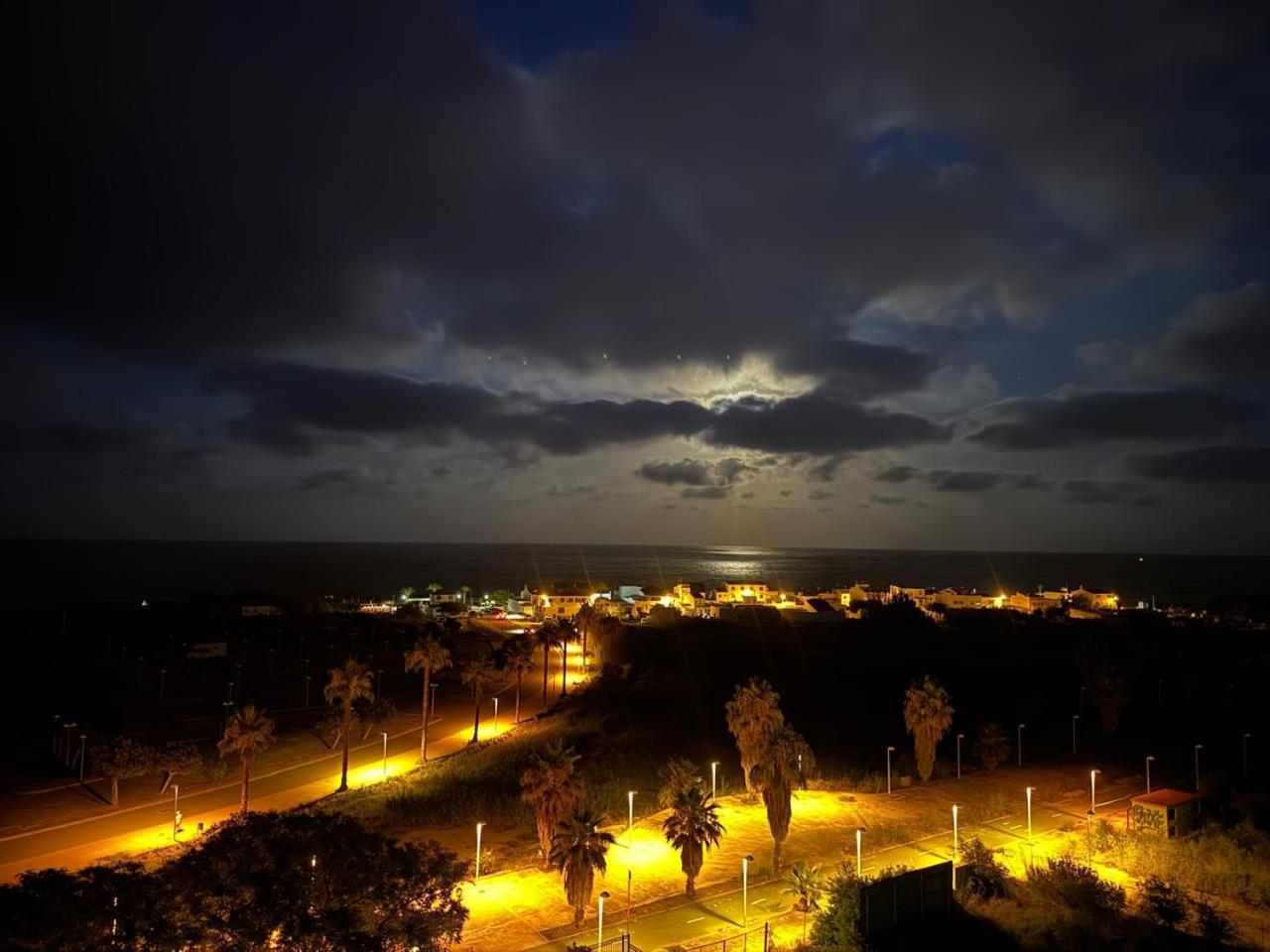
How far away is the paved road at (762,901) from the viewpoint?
22266 mm

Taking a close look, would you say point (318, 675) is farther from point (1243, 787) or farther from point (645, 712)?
point (1243, 787)

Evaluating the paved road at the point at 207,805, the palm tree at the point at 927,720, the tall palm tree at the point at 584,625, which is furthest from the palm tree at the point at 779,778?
the tall palm tree at the point at 584,625

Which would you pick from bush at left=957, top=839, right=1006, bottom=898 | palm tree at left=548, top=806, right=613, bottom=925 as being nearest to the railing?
palm tree at left=548, top=806, right=613, bottom=925

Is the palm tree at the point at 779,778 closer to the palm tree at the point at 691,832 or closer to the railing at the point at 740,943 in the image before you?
the palm tree at the point at 691,832

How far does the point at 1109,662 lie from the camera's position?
5200 centimetres

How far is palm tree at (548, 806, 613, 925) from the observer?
75.0 ft

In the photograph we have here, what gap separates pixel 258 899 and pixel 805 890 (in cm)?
1563

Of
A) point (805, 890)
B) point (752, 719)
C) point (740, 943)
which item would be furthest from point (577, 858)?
point (752, 719)

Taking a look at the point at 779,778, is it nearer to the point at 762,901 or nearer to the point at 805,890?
the point at 762,901

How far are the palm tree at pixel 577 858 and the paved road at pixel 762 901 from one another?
39.6 inches

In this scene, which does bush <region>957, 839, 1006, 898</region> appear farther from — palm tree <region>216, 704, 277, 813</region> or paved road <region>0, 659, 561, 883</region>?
paved road <region>0, 659, 561, 883</region>

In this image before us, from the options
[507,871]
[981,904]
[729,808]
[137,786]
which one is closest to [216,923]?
[507,871]

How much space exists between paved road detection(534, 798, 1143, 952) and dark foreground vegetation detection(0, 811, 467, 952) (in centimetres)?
617

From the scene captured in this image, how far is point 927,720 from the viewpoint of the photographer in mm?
41125
